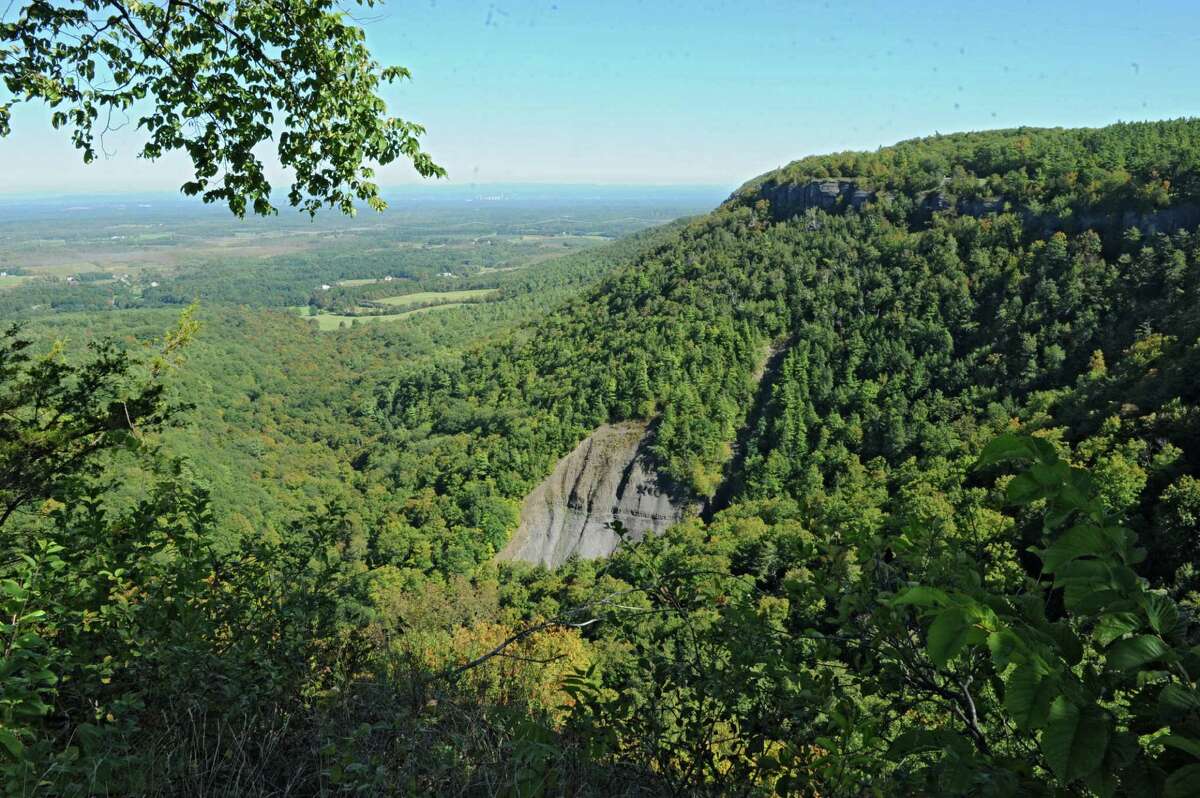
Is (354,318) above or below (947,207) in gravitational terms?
below

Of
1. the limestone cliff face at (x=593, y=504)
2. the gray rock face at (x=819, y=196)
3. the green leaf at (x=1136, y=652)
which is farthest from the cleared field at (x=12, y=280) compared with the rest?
the green leaf at (x=1136, y=652)

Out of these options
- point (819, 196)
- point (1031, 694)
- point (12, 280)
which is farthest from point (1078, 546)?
point (12, 280)

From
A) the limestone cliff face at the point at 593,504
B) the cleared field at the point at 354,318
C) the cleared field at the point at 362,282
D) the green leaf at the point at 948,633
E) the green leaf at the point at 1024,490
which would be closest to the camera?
the green leaf at the point at 948,633

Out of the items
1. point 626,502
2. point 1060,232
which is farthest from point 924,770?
point 1060,232

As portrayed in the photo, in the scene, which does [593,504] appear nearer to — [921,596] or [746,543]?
[746,543]

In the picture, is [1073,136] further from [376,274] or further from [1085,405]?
[376,274]

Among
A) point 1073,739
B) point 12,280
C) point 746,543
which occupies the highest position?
point 1073,739

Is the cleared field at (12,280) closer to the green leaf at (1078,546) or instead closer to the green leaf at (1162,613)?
the green leaf at (1078,546)

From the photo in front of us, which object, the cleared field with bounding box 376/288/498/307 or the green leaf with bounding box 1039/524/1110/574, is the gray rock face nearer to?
the green leaf with bounding box 1039/524/1110/574
